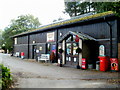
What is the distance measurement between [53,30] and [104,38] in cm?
763

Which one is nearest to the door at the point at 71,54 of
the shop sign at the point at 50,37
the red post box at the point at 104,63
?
the red post box at the point at 104,63

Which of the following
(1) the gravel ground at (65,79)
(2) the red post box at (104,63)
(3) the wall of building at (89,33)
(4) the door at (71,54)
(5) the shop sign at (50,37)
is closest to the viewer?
(1) the gravel ground at (65,79)

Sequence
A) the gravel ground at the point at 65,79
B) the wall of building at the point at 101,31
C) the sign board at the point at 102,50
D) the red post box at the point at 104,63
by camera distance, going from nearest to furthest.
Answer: the gravel ground at the point at 65,79 < the red post box at the point at 104,63 < the wall of building at the point at 101,31 < the sign board at the point at 102,50

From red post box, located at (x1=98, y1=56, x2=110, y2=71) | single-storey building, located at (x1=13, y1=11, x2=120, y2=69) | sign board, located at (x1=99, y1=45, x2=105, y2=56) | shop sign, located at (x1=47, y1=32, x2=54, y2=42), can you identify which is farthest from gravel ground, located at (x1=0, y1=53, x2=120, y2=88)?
shop sign, located at (x1=47, y1=32, x2=54, y2=42)

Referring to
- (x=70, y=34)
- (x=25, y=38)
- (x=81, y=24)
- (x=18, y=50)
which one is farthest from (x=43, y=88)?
(x=18, y=50)

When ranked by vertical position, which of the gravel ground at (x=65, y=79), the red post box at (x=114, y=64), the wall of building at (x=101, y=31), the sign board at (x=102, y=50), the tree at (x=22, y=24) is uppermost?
the tree at (x=22, y=24)

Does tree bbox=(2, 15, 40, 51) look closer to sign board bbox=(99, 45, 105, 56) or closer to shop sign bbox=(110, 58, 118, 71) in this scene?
sign board bbox=(99, 45, 105, 56)

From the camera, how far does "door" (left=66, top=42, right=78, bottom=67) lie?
13.4 m

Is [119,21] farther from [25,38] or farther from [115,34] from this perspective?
[25,38]

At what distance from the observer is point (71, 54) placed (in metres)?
13.9

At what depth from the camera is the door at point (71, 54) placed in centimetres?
1343

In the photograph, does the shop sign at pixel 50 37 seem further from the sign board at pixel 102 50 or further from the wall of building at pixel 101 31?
the sign board at pixel 102 50

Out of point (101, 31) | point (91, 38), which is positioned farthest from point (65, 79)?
point (101, 31)

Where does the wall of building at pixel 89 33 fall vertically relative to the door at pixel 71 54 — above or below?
above
